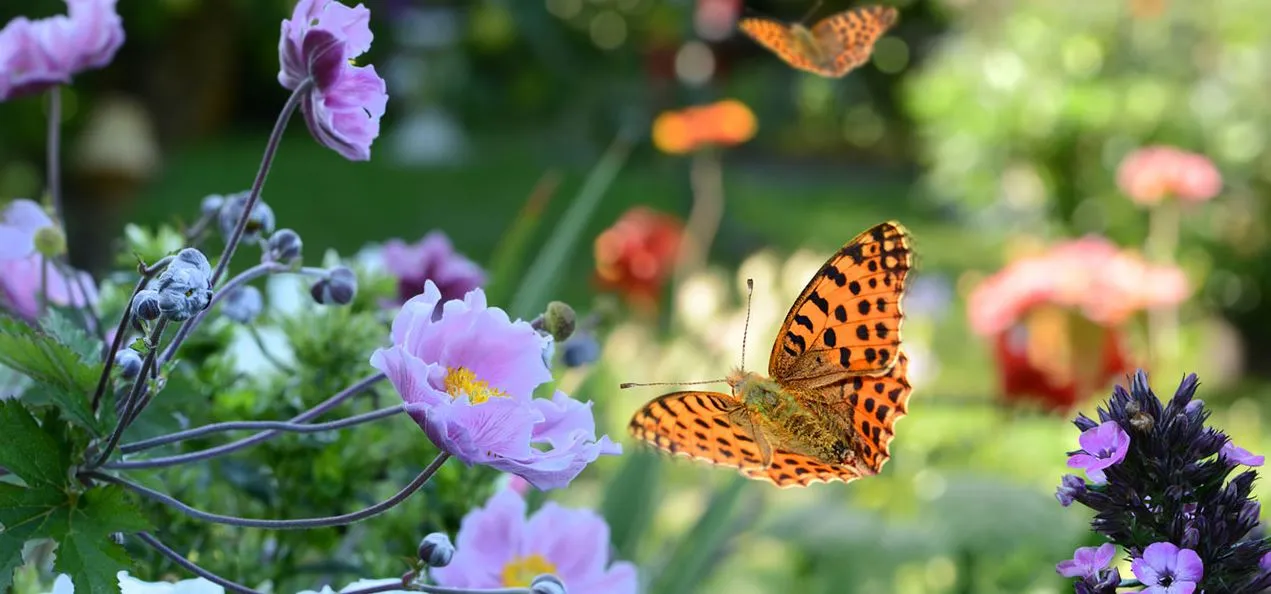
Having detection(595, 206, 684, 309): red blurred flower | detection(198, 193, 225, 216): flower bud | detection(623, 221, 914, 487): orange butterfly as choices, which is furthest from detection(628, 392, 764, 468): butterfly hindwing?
detection(595, 206, 684, 309): red blurred flower

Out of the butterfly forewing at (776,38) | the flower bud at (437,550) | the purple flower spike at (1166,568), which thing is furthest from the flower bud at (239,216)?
the purple flower spike at (1166,568)

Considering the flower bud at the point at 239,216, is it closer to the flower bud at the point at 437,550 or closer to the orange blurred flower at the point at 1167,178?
the flower bud at the point at 437,550

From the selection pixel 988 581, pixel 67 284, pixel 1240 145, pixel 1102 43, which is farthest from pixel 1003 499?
pixel 1102 43

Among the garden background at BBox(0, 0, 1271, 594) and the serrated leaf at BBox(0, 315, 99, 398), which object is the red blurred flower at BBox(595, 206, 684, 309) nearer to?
the garden background at BBox(0, 0, 1271, 594)

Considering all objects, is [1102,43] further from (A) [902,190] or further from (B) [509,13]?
(A) [902,190]

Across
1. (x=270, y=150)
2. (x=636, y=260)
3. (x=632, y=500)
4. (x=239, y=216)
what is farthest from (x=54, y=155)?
(x=636, y=260)

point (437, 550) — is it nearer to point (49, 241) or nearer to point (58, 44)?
point (49, 241)

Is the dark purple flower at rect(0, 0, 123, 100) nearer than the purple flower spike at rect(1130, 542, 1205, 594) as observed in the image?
No

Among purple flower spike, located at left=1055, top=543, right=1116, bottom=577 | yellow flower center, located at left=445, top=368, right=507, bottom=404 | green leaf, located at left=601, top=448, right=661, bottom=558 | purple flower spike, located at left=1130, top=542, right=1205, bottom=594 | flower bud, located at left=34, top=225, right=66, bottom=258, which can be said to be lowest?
flower bud, located at left=34, top=225, right=66, bottom=258
